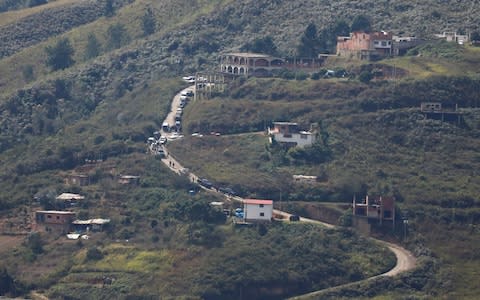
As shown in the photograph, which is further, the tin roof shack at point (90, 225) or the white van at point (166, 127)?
the white van at point (166, 127)

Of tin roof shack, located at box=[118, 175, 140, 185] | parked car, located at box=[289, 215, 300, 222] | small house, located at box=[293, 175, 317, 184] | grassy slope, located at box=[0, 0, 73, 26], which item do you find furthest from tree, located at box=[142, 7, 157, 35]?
parked car, located at box=[289, 215, 300, 222]

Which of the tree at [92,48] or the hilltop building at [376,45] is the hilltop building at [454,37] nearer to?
the hilltop building at [376,45]

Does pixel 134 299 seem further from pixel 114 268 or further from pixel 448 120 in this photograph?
pixel 448 120

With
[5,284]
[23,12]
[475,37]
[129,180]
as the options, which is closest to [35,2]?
[23,12]

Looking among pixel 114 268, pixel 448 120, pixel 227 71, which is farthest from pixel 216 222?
pixel 227 71

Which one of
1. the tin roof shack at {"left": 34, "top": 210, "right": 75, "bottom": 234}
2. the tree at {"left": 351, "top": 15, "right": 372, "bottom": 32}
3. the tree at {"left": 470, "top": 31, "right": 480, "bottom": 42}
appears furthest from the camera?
the tree at {"left": 351, "top": 15, "right": 372, "bottom": 32}

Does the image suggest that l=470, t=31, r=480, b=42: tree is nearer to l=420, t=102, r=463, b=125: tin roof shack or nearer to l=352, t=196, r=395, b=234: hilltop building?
l=420, t=102, r=463, b=125: tin roof shack

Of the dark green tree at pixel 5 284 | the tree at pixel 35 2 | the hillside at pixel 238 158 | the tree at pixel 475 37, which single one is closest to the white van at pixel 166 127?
the hillside at pixel 238 158
